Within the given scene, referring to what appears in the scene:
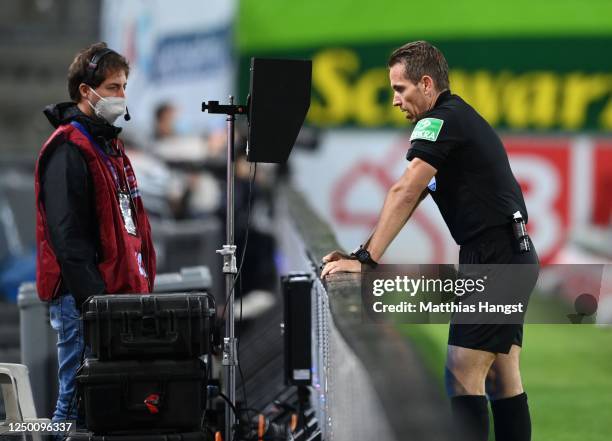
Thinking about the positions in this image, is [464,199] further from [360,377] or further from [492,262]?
[360,377]

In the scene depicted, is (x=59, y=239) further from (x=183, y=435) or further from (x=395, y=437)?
(x=395, y=437)

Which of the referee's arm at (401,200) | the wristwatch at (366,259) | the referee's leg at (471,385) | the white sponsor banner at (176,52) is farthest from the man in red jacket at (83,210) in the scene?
the white sponsor banner at (176,52)

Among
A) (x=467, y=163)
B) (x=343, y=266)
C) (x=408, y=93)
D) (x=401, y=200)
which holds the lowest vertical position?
(x=343, y=266)

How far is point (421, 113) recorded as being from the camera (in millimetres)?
6168

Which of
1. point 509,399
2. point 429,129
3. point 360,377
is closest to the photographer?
point 360,377

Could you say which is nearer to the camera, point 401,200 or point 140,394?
point 401,200

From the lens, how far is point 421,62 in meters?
6.08

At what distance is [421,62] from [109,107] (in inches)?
54.6

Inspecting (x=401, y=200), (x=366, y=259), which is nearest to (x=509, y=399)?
(x=366, y=259)

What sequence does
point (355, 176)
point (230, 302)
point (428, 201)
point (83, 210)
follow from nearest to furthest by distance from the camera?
point (83, 210)
point (230, 302)
point (428, 201)
point (355, 176)

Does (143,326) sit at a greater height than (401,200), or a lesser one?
lesser

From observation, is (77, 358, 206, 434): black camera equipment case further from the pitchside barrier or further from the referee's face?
the referee's face

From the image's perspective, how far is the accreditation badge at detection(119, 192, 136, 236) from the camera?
6.71 m

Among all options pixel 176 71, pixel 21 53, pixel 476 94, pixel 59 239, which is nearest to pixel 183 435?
pixel 59 239
